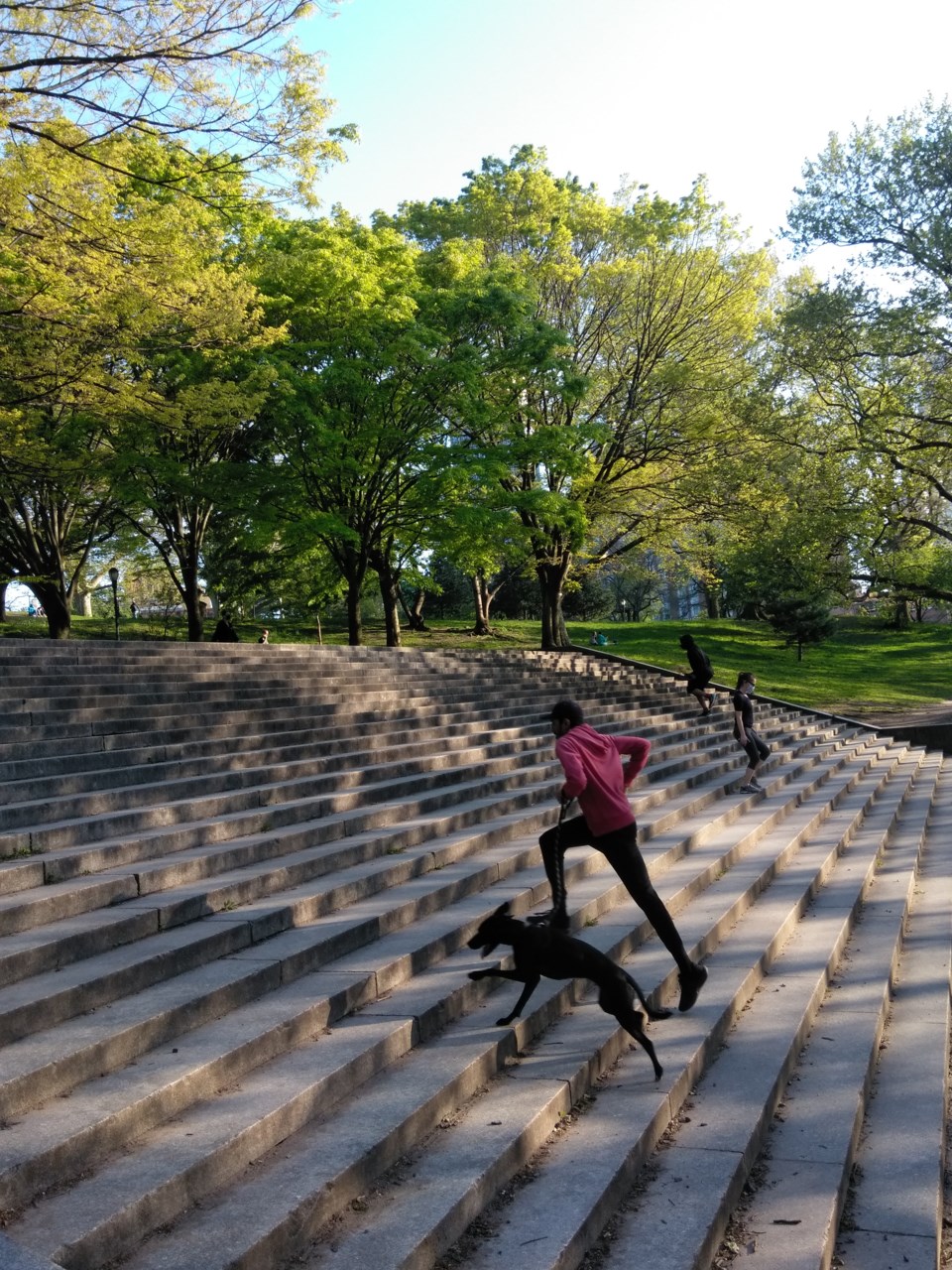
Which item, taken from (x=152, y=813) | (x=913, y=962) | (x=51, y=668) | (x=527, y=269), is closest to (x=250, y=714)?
(x=51, y=668)

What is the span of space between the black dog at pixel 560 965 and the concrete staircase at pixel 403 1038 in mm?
289

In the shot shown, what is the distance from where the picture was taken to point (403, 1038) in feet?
15.3

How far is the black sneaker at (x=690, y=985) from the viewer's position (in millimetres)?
5500

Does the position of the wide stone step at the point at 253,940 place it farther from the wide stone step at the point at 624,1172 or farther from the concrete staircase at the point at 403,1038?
the wide stone step at the point at 624,1172

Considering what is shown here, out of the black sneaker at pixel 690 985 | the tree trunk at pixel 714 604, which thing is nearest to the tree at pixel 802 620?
the tree trunk at pixel 714 604

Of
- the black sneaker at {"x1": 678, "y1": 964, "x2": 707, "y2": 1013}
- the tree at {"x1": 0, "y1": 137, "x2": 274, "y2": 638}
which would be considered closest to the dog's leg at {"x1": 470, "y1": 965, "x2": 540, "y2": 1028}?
the black sneaker at {"x1": 678, "y1": 964, "x2": 707, "y2": 1013}

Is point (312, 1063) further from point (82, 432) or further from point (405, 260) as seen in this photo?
point (405, 260)

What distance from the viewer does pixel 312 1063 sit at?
14.0 feet

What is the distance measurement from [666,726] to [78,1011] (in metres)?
14.6

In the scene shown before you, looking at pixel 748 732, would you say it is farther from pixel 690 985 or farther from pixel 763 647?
pixel 763 647

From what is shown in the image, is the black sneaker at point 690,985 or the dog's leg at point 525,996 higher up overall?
the dog's leg at point 525,996

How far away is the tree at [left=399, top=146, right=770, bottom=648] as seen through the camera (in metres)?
28.6

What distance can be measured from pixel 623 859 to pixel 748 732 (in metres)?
7.71

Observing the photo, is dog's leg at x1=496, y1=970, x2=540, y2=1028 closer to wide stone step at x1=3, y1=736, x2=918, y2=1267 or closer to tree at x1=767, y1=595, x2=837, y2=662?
wide stone step at x1=3, y1=736, x2=918, y2=1267
